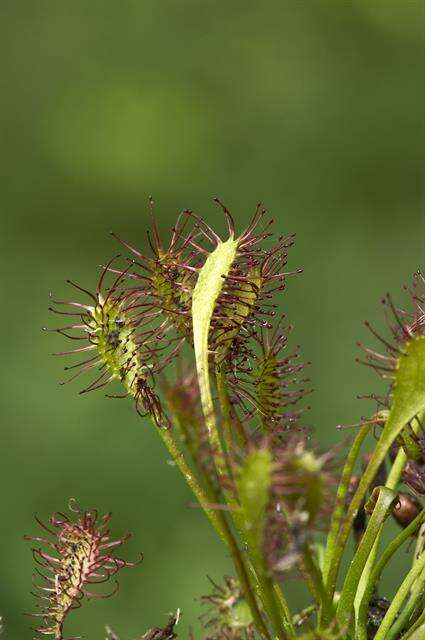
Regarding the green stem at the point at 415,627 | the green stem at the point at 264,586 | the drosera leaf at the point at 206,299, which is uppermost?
the drosera leaf at the point at 206,299

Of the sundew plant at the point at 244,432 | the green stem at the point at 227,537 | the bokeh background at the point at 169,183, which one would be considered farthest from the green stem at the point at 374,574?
the bokeh background at the point at 169,183

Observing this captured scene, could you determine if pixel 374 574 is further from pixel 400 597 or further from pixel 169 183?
pixel 169 183

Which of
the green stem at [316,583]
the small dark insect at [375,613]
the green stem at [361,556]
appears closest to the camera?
the green stem at [316,583]

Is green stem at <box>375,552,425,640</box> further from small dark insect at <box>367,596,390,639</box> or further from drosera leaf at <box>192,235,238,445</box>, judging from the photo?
drosera leaf at <box>192,235,238,445</box>

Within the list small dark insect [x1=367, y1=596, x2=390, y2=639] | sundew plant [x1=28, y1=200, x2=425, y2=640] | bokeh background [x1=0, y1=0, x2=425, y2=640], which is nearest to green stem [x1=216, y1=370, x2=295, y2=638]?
sundew plant [x1=28, y1=200, x2=425, y2=640]

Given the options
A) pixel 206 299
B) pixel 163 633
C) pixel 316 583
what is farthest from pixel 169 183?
pixel 316 583

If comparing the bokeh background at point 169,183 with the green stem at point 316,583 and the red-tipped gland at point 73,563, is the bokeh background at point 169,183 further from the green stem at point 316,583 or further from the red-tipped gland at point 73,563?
the green stem at point 316,583

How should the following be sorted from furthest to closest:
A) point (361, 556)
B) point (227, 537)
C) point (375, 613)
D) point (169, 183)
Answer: point (169, 183) → point (375, 613) → point (361, 556) → point (227, 537)
